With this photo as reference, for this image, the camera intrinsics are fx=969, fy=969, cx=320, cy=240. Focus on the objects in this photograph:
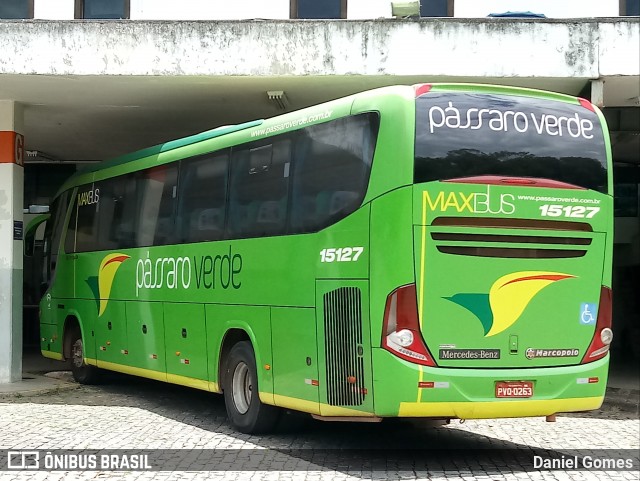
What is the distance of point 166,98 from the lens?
14.7m

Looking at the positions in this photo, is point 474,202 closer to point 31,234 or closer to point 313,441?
point 313,441

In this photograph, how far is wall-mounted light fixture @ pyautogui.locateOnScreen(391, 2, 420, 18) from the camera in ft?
43.2

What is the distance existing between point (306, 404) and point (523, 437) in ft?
9.58

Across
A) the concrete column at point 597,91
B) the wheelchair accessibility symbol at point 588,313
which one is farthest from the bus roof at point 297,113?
the concrete column at point 597,91

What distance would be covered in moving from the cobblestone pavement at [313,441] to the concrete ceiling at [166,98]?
4.48m

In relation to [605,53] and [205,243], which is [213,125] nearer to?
[205,243]

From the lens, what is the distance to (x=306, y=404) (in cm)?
938

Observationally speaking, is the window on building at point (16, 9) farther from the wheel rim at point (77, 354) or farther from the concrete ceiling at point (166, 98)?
the wheel rim at point (77, 354)

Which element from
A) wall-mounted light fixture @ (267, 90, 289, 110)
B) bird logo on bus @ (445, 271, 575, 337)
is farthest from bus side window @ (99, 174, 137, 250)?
bird logo on bus @ (445, 271, 575, 337)

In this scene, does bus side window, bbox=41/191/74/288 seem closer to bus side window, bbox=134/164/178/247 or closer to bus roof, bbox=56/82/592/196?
bus roof, bbox=56/82/592/196

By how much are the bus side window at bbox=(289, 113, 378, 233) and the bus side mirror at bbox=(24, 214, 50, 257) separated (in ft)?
29.5

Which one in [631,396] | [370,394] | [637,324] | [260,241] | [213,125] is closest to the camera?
[370,394]

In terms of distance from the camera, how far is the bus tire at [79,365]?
1553cm

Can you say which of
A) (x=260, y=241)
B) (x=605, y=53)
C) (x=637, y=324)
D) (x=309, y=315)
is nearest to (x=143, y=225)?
(x=260, y=241)
